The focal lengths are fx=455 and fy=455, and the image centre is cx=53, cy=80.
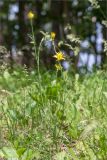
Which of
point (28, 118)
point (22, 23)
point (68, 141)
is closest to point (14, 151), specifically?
point (68, 141)

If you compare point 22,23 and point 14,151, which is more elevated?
point 22,23

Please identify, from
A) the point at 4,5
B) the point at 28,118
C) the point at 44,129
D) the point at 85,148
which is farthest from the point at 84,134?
the point at 4,5

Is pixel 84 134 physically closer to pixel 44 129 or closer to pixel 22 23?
pixel 44 129

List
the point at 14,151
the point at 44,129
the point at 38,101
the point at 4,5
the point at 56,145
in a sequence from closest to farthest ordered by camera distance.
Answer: the point at 14,151
the point at 56,145
the point at 44,129
the point at 38,101
the point at 4,5

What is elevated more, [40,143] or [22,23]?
[22,23]

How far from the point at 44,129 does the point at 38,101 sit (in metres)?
0.34

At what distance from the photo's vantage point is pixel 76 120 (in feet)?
12.9

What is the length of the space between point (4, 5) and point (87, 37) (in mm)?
4128

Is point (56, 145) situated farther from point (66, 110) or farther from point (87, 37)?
point (87, 37)

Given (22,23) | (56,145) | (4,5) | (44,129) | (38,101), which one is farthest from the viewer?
(4,5)

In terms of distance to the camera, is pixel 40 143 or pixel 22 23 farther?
pixel 22 23

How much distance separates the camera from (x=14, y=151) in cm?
318

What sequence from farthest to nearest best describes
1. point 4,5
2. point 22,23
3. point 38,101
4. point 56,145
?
point 4,5 → point 22,23 → point 38,101 → point 56,145

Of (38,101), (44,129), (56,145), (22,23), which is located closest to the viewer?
(56,145)
